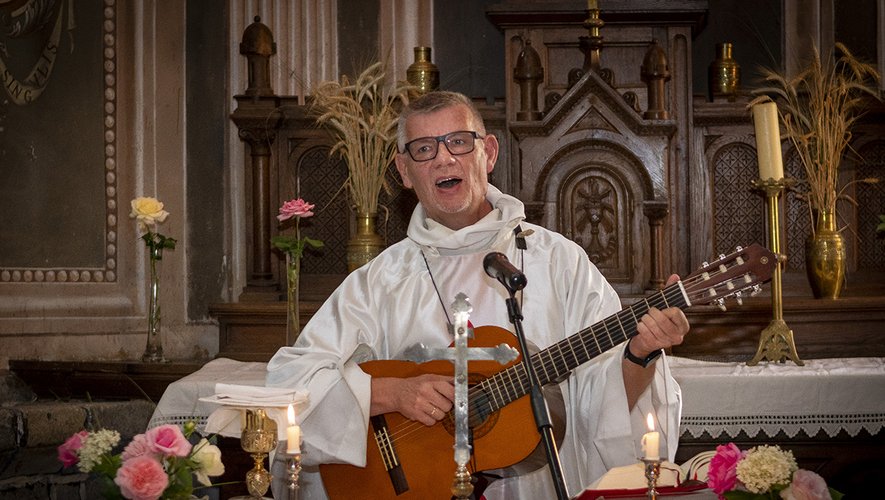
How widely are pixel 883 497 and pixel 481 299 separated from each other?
199cm

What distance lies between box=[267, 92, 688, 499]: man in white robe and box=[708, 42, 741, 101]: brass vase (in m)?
2.51

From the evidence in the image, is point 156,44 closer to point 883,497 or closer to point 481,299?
point 481,299

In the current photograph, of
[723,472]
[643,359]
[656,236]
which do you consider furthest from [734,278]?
[656,236]

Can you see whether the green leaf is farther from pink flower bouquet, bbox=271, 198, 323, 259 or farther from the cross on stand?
pink flower bouquet, bbox=271, 198, 323, 259

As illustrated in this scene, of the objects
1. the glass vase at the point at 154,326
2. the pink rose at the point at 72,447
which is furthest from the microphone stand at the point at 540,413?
the glass vase at the point at 154,326

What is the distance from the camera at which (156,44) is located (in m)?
6.50

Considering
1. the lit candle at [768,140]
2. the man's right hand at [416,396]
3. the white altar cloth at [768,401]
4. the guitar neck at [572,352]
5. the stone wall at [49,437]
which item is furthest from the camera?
the stone wall at [49,437]

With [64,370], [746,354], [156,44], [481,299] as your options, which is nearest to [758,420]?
[746,354]

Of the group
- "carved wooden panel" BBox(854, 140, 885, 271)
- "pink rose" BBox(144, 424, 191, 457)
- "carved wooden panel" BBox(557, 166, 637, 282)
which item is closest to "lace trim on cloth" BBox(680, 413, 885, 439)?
"carved wooden panel" BBox(557, 166, 637, 282)

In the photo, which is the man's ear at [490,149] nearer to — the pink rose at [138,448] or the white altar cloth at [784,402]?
the white altar cloth at [784,402]

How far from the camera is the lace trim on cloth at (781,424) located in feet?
14.5

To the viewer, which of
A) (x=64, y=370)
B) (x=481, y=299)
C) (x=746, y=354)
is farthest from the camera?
(x=64, y=370)

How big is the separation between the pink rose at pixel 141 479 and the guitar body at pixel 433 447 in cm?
107

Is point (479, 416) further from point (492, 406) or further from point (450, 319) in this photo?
point (450, 319)
